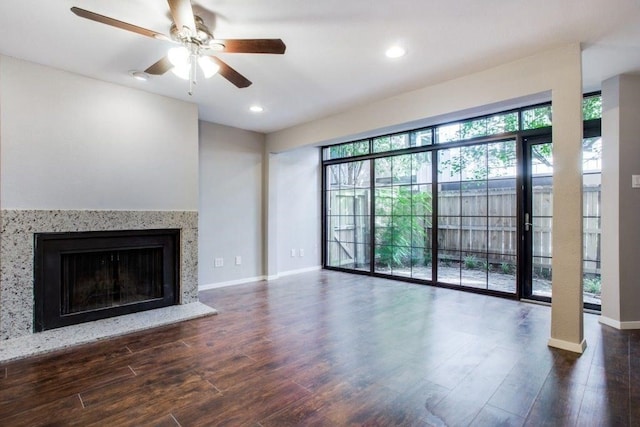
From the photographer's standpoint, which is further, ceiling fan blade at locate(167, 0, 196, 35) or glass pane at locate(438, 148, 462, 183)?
glass pane at locate(438, 148, 462, 183)

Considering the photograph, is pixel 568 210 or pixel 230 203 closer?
pixel 568 210

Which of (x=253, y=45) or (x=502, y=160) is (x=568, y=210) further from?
(x=253, y=45)

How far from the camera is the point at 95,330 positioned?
3.10 metres

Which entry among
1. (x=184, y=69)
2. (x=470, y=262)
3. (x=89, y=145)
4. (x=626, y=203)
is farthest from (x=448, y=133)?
(x=89, y=145)

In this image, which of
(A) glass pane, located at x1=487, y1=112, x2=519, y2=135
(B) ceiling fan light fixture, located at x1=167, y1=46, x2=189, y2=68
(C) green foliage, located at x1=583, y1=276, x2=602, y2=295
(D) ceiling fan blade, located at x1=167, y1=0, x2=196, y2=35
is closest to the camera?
(D) ceiling fan blade, located at x1=167, y1=0, x2=196, y2=35

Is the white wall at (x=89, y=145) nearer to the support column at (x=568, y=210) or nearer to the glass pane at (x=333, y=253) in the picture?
the glass pane at (x=333, y=253)

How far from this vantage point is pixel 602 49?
9.02ft

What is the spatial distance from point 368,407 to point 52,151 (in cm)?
355

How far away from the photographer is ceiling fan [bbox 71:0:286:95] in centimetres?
193

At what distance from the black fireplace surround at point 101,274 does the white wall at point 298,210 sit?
2.22 meters

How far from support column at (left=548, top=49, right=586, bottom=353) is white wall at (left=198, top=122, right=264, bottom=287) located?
4116 mm

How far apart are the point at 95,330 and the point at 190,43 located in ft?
8.98

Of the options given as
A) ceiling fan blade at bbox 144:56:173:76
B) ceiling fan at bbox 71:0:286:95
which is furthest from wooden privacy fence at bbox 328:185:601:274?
ceiling fan blade at bbox 144:56:173:76

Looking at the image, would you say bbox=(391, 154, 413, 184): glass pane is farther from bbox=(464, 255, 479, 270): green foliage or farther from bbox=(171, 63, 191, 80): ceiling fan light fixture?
bbox=(171, 63, 191, 80): ceiling fan light fixture
